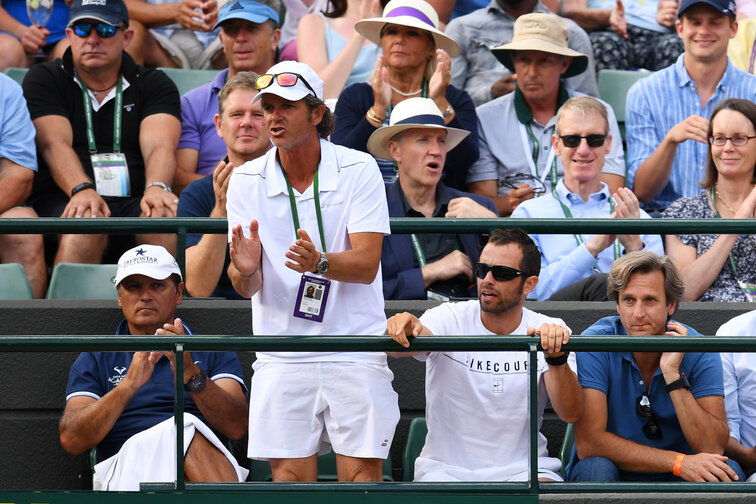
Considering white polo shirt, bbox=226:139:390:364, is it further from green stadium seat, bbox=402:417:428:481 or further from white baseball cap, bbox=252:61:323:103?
green stadium seat, bbox=402:417:428:481

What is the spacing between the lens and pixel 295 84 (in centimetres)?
467

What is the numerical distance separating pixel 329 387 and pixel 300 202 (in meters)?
0.69

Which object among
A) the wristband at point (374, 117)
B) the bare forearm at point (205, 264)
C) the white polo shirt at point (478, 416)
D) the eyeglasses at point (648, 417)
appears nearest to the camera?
the white polo shirt at point (478, 416)

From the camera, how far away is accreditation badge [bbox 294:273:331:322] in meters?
4.56

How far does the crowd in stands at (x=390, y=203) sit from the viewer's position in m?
4.64

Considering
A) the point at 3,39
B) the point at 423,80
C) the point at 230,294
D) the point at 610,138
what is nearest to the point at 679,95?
the point at 610,138

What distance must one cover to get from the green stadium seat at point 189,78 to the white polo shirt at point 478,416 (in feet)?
11.2

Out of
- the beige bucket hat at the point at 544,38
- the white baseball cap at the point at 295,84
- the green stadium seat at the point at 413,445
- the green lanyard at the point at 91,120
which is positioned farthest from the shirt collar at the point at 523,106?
the white baseball cap at the point at 295,84

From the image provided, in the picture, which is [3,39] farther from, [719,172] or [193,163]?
[719,172]

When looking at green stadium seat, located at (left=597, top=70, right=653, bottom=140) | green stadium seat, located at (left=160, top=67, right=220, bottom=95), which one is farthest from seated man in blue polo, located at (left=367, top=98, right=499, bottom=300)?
green stadium seat, located at (left=597, top=70, right=653, bottom=140)

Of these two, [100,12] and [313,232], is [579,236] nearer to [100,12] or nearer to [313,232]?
[313,232]

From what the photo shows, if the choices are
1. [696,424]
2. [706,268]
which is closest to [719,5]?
[706,268]

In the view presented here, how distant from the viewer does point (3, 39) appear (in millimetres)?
7602

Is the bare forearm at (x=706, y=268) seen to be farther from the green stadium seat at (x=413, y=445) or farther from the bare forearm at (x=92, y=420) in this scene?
the bare forearm at (x=92, y=420)
